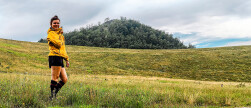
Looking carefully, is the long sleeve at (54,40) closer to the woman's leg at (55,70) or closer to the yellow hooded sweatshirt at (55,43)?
the yellow hooded sweatshirt at (55,43)

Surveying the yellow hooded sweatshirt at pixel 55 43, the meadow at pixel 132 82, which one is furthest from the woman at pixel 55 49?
the meadow at pixel 132 82

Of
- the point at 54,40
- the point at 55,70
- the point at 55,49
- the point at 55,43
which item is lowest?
the point at 55,70

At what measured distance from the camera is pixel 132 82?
13.6 metres

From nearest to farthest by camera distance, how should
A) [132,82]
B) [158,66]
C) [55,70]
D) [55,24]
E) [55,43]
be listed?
[55,43]
[55,70]
[55,24]
[132,82]
[158,66]

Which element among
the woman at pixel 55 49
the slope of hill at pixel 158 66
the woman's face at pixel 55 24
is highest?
the woman's face at pixel 55 24

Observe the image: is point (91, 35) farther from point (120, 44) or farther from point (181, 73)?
point (181, 73)

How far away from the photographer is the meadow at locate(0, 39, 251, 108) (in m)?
6.81

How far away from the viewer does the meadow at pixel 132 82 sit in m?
6.81

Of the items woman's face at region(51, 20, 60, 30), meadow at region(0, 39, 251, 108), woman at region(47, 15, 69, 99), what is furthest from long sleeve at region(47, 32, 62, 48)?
meadow at region(0, 39, 251, 108)

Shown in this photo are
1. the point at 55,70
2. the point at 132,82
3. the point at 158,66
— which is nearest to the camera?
the point at 55,70

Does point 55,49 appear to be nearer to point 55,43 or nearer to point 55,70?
point 55,43

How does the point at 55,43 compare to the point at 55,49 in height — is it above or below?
above

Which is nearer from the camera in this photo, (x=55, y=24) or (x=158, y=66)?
(x=55, y=24)

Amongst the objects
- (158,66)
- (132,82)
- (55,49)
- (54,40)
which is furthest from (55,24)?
(158,66)
